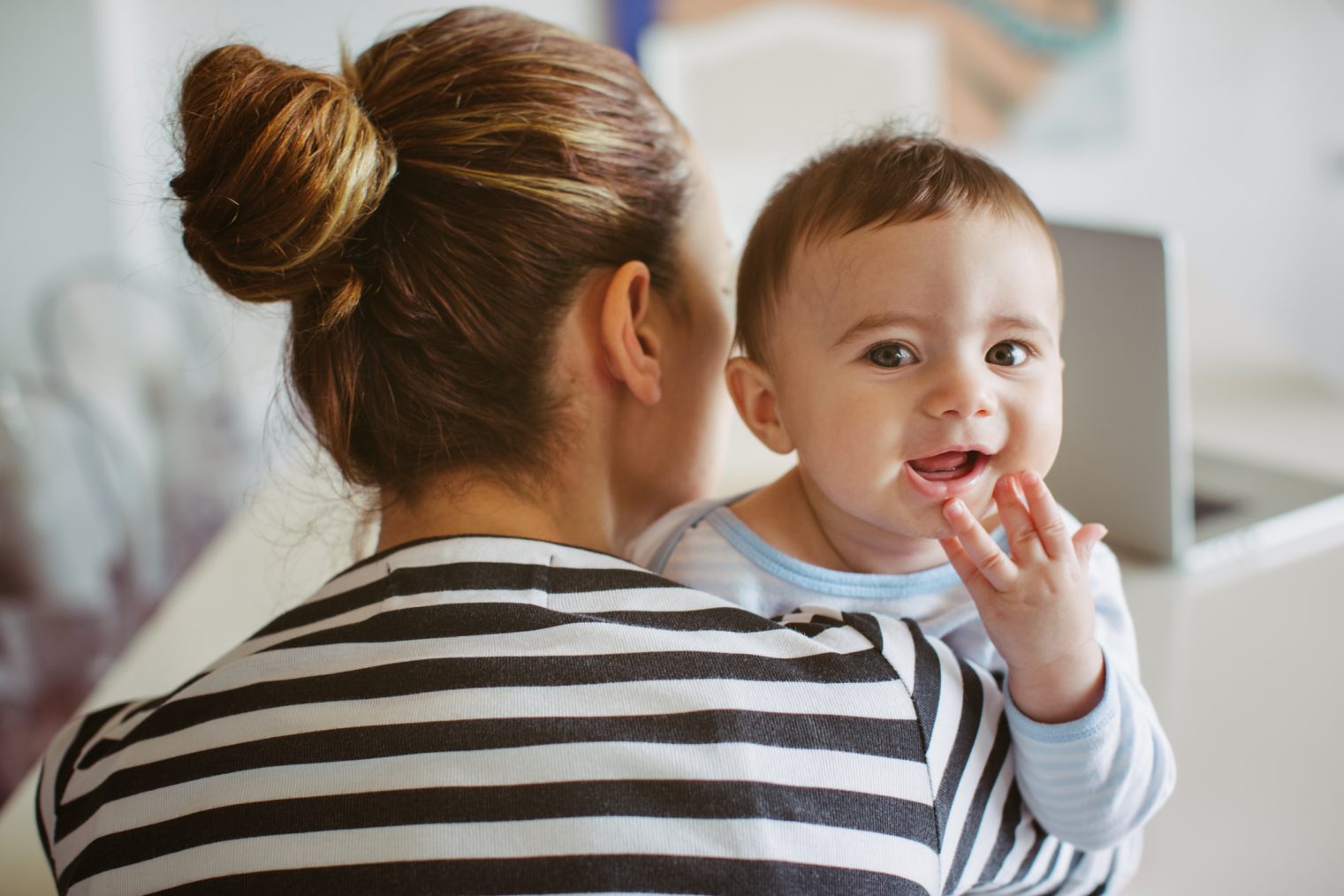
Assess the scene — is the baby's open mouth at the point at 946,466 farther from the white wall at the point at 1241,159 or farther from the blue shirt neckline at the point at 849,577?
the white wall at the point at 1241,159

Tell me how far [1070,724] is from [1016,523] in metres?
0.12

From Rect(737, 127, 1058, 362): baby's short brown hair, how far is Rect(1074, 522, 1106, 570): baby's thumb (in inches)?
8.2

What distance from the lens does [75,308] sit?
2984 mm

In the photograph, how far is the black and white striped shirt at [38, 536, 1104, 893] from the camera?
630 millimetres

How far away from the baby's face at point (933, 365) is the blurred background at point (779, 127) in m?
2.46

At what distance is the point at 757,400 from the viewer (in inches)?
35.4

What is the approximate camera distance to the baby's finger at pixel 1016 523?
0.72 meters

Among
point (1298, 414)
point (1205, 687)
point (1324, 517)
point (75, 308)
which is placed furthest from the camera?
point (75, 308)

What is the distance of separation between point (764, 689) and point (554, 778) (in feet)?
0.39

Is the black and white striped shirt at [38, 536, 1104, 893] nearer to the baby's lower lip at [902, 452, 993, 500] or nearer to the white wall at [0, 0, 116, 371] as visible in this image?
the baby's lower lip at [902, 452, 993, 500]

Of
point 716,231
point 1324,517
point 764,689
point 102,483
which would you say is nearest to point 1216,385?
point 1324,517

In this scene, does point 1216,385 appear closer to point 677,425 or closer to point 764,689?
point 677,425

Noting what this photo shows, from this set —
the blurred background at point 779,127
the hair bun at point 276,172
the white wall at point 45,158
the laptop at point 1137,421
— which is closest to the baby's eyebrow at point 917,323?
the hair bun at point 276,172

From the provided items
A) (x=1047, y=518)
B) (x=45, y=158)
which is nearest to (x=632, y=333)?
(x=1047, y=518)
